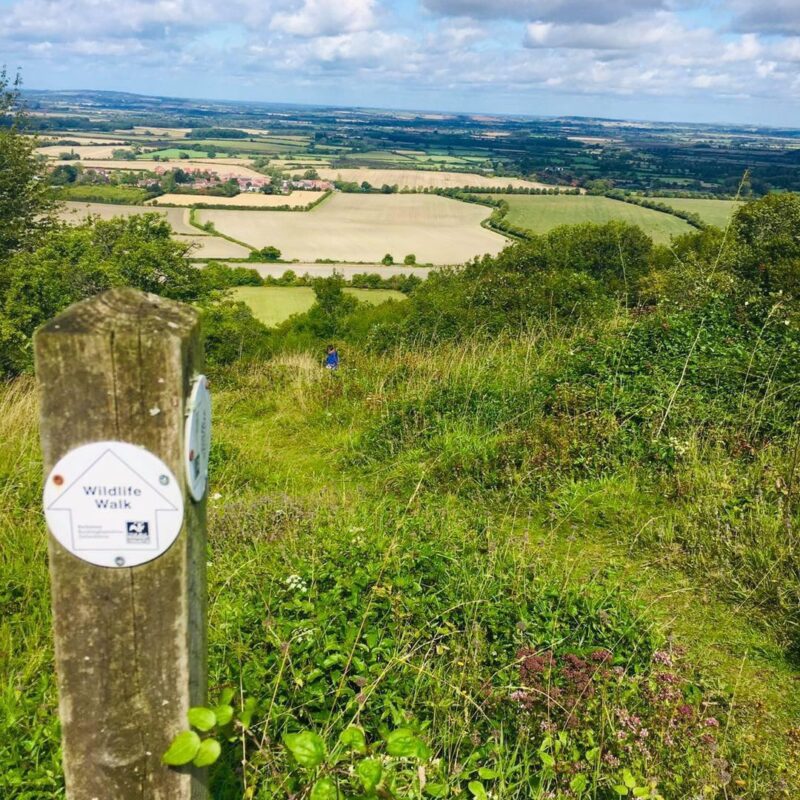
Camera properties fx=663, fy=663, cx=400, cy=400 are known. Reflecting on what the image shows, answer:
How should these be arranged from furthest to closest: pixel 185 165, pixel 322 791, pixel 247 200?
1. pixel 185 165
2. pixel 247 200
3. pixel 322 791

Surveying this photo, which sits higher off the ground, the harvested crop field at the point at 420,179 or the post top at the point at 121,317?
the harvested crop field at the point at 420,179

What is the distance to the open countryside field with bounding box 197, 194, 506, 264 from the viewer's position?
62.5 m

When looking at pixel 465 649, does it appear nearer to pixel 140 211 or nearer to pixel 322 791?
pixel 322 791

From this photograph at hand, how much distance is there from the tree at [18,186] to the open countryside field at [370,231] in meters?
30.8

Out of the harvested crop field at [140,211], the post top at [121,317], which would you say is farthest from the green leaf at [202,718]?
the harvested crop field at [140,211]

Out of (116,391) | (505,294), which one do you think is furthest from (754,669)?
(505,294)

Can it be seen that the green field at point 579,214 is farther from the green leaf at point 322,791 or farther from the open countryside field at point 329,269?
the green leaf at point 322,791

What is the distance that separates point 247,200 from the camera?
8212cm

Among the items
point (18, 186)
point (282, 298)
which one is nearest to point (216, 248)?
point (282, 298)

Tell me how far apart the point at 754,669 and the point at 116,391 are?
10.5ft

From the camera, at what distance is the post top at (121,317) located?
1262 mm

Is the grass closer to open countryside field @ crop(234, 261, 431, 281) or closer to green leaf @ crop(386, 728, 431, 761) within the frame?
open countryside field @ crop(234, 261, 431, 281)

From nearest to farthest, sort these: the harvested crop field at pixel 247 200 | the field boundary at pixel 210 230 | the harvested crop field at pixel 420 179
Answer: the field boundary at pixel 210 230 < the harvested crop field at pixel 247 200 < the harvested crop field at pixel 420 179

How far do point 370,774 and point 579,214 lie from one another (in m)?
73.3
